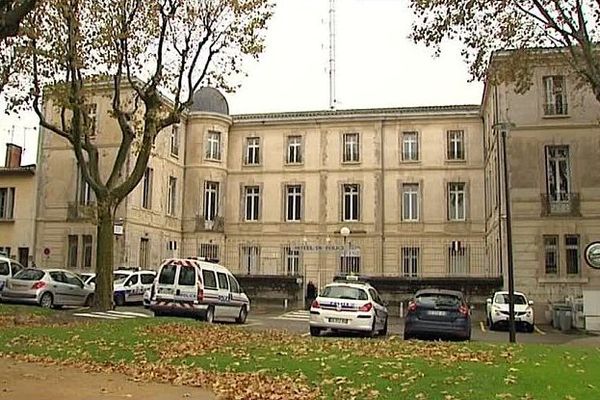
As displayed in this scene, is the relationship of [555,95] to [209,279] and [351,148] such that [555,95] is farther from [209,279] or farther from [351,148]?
[209,279]

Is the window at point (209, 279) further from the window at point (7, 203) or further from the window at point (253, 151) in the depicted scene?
the window at point (253, 151)

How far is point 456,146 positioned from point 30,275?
84.4 feet

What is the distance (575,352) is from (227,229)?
105 feet

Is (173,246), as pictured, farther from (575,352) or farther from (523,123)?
(575,352)

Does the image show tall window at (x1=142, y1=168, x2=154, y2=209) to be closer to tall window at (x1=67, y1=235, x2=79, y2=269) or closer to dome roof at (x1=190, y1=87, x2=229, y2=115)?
tall window at (x1=67, y1=235, x2=79, y2=269)

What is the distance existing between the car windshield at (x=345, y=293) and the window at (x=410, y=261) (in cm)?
2144

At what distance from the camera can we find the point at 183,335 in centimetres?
1549

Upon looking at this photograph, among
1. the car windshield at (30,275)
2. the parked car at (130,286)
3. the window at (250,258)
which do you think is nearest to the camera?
the car windshield at (30,275)

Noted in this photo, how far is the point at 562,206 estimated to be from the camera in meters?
29.9

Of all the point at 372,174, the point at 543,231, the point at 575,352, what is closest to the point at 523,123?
A: the point at 543,231

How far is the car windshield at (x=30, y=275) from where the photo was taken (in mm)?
25797

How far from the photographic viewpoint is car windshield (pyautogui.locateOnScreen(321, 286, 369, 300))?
1947cm

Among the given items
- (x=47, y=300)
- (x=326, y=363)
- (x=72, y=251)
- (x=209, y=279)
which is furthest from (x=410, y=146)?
(x=326, y=363)

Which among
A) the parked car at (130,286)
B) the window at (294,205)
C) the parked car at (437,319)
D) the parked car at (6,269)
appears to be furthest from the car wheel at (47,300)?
the window at (294,205)
